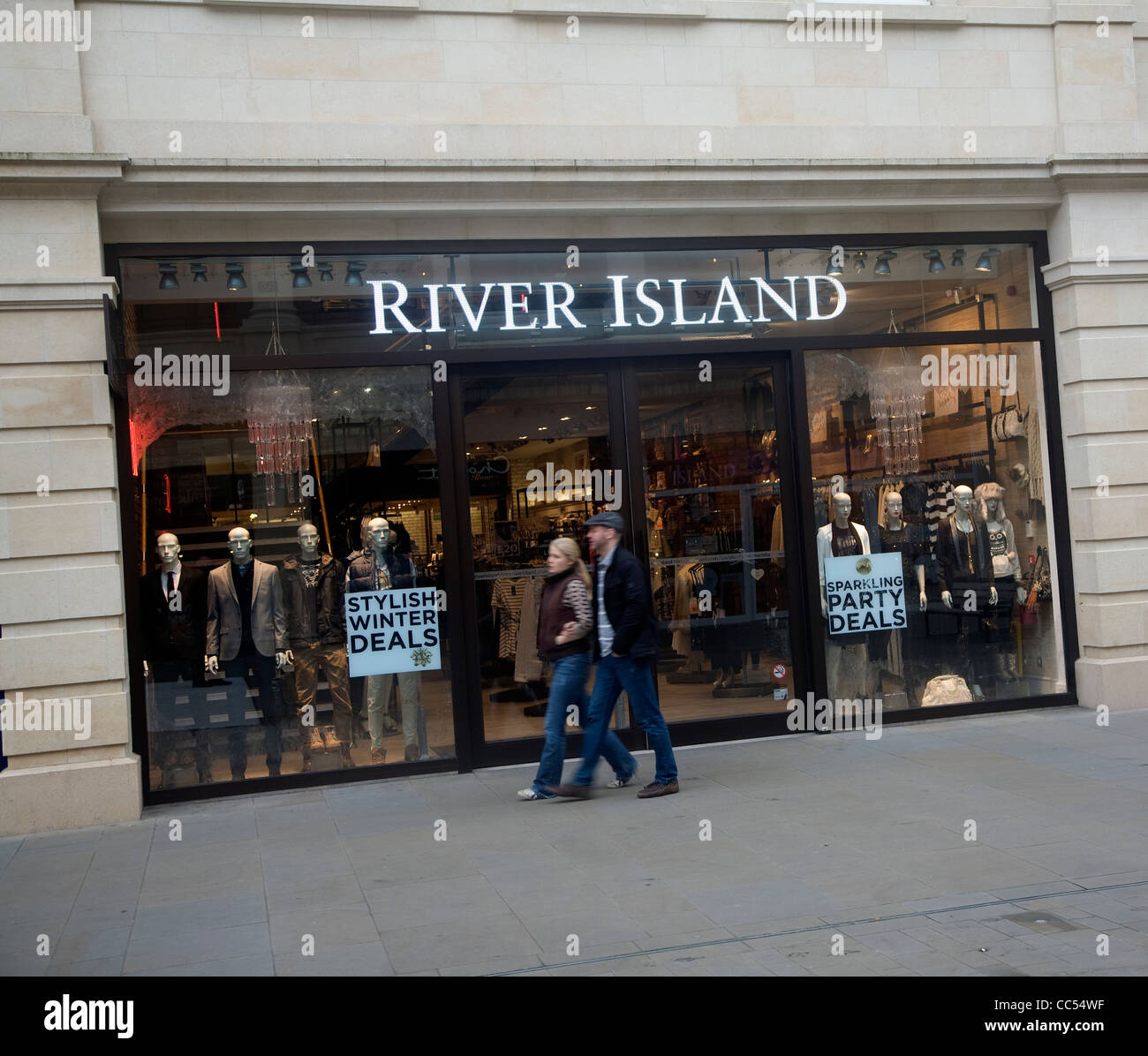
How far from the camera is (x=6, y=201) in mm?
8133

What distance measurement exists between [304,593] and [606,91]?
14.9 feet

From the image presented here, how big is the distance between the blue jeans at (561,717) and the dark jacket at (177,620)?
276 centimetres

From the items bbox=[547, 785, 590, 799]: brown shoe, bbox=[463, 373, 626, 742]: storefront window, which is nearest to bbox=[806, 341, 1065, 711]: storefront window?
bbox=[463, 373, 626, 742]: storefront window

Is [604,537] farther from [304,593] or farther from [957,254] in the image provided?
[957,254]

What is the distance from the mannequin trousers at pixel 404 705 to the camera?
29.9ft

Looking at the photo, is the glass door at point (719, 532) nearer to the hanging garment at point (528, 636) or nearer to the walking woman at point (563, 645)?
the hanging garment at point (528, 636)

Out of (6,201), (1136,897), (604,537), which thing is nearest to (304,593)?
(604,537)

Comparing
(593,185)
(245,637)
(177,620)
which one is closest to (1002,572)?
(593,185)

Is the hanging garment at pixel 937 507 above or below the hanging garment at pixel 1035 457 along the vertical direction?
below

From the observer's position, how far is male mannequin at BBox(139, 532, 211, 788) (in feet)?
28.6

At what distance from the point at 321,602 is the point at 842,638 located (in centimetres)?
429

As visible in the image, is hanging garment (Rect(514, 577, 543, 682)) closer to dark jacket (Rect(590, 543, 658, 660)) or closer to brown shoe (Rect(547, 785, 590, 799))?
brown shoe (Rect(547, 785, 590, 799))

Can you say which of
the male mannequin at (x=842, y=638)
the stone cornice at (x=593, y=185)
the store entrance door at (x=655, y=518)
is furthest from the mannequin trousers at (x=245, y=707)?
the male mannequin at (x=842, y=638)

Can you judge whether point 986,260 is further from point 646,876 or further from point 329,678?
point 646,876
